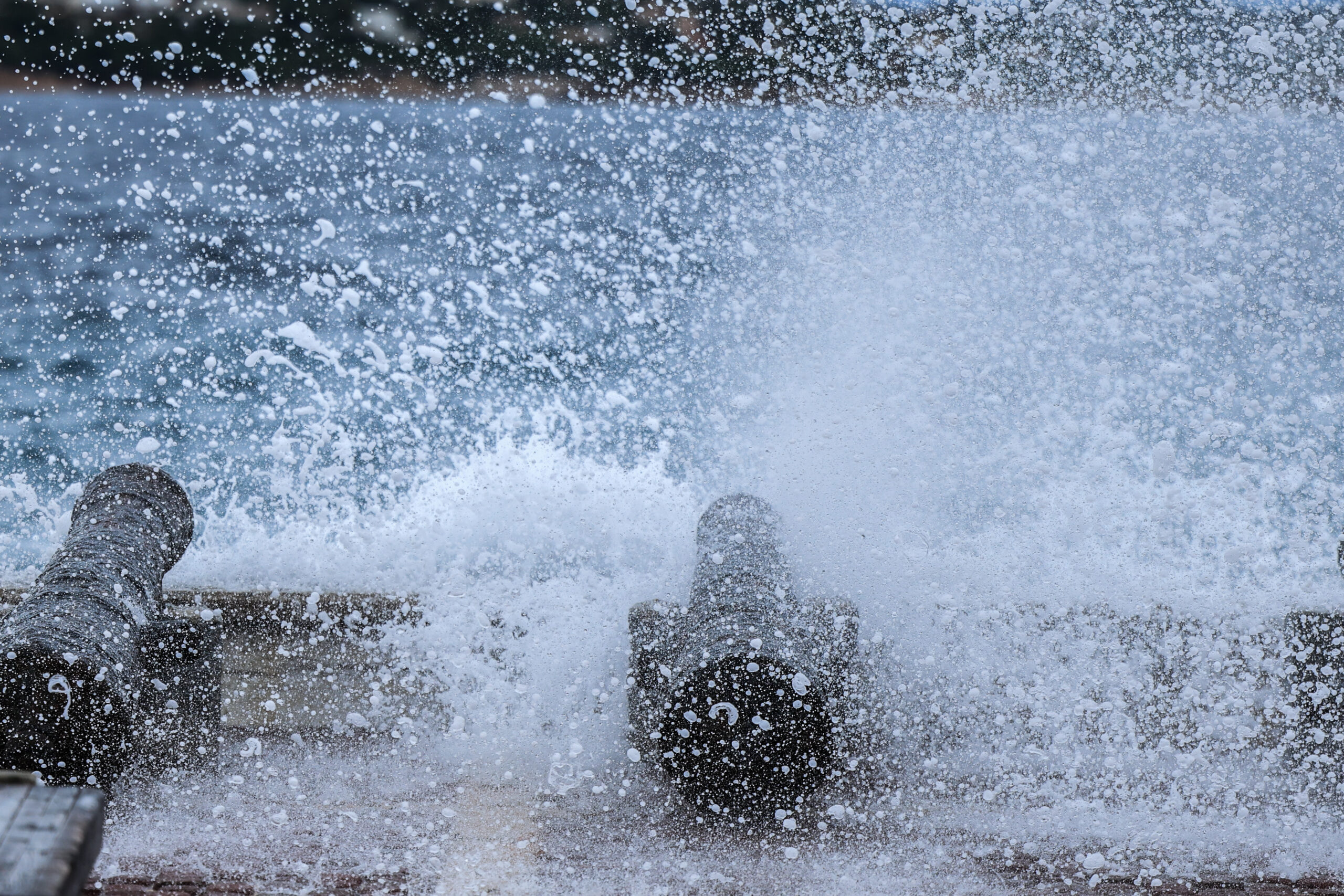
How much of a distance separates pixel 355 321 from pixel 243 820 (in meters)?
19.4

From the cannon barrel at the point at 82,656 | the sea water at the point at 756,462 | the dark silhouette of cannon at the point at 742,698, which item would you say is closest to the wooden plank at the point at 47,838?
the sea water at the point at 756,462

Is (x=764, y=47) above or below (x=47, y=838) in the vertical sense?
above

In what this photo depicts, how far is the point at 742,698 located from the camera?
3.80 metres

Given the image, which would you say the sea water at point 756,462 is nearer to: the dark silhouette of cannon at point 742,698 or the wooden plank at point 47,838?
the dark silhouette of cannon at point 742,698

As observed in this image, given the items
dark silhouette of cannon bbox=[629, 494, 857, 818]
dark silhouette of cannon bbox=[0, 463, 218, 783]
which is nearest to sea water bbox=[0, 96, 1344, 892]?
dark silhouette of cannon bbox=[629, 494, 857, 818]

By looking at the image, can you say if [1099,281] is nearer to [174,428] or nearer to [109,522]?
[174,428]

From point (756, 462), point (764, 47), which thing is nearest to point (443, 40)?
point (764, 47)

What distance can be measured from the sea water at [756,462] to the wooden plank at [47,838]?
5.97 feet

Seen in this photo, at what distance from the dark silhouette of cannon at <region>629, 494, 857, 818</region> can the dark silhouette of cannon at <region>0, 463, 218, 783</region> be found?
1.97 m

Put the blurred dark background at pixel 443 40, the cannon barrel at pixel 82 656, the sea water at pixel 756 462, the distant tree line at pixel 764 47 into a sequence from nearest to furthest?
1. the cannon barrel at pixel 82 656
2. the sea water at pixel 756 462
3. the distant tree line at pixel 764 47
4. the blurred dark background at pixel 443 40

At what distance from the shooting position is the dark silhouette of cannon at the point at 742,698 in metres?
3.79

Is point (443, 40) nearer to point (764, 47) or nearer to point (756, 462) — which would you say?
point (764, 47)

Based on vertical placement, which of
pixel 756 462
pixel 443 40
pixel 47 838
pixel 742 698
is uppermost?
pixel 443 40

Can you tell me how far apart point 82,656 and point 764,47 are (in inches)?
1776
